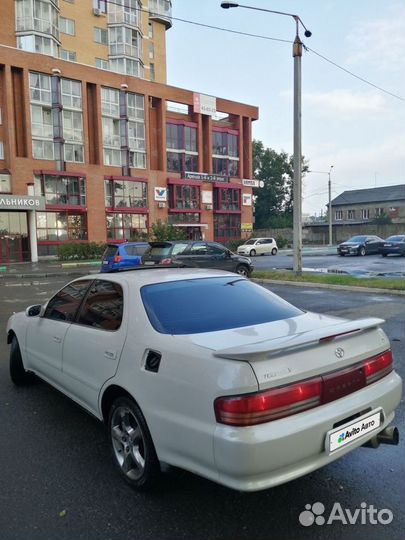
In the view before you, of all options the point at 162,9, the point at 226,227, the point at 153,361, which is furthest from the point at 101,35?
the point at 153,361

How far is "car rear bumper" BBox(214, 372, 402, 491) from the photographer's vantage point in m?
2.36

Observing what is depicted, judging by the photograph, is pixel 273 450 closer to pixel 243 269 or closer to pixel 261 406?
pixel 261 406

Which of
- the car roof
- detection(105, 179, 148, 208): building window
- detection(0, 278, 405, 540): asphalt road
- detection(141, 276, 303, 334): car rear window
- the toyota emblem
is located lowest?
detection(0, 278, 405, 540): asphalt road

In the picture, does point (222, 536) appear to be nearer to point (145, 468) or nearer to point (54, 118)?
point (145, 468)

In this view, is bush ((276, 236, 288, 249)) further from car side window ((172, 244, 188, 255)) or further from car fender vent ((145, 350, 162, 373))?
car fender vent ((145, 350, 162, 373))

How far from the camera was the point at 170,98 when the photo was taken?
4700 cm

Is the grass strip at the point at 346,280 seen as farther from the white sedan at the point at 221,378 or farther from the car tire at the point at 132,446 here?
the car tire at the point at 132,446

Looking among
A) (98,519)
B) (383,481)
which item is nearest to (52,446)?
(98,519)

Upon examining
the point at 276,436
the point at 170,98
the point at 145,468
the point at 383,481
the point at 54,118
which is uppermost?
the point at 170,98

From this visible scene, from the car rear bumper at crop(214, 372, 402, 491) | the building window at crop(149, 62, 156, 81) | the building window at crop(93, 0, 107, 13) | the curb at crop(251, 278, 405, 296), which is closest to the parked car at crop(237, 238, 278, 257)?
the curb at crop(251, 278, 405, 296)

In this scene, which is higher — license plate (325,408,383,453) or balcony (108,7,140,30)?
balcony (108,7,140,30)

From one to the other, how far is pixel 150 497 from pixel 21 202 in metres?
33.0

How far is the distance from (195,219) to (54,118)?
57.3 feet

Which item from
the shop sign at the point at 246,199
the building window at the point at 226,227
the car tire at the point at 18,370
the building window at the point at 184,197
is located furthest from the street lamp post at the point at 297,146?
the shop sign at the point at 246,199
